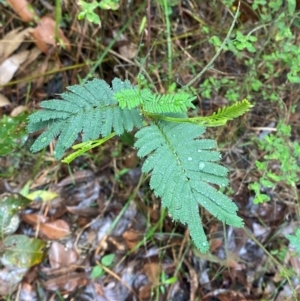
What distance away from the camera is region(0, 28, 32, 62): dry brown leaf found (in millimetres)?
2010

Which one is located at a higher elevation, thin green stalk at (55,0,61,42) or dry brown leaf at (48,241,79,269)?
thin green stalk at (55,0,61,42)

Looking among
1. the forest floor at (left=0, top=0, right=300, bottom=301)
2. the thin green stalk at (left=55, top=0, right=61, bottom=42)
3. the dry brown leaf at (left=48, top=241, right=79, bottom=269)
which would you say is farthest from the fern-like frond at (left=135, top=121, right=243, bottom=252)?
the dry brown leaf at (left=48, top=241, right=79, bottom=269)

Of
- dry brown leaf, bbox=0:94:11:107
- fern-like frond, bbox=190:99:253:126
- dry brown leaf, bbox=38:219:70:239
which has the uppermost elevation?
fern-like frond, bbox=190:99:253:126

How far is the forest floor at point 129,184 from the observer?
1.89m

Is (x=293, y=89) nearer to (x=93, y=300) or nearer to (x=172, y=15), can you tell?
(x=172, y=15)

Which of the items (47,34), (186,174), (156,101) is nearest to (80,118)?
(156,101)

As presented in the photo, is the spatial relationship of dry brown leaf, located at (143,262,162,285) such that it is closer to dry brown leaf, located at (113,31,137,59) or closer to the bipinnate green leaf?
the bipinnate green leaf

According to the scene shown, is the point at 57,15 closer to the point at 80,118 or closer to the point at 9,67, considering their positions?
the point at 9,67

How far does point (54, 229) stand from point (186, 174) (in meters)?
1.05

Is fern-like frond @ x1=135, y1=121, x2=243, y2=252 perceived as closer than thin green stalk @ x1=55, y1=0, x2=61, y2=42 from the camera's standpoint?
Yes

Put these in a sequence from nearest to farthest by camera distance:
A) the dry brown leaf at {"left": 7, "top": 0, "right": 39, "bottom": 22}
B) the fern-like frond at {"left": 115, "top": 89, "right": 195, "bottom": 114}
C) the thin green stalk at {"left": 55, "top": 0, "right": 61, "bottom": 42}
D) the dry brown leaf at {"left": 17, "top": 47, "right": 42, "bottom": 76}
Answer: the fern-like frond at {"left": 115, "top": 89, "right": 195, "bottom": 114} → the thin green stalk at {"left": 55, "top": 0, "right": 61, "bottom": 42} → the dry brown leaf at {"left": 7, "top": 0, "right": 39, "bottom": 22} → the dry brown leaf at {"left": 17, "top": 47, "right": 42, "bottom": 76}

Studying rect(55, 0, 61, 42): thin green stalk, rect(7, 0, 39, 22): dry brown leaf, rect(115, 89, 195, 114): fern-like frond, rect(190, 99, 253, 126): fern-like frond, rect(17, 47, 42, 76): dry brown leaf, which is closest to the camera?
rect(190, 99, 253, 126): fern-like frond

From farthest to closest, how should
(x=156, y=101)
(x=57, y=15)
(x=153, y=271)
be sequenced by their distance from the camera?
(x=153, y=271) → (x=57, y=15) → (x=156, y=101)

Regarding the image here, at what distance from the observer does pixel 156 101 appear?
Result: 1.15 m
